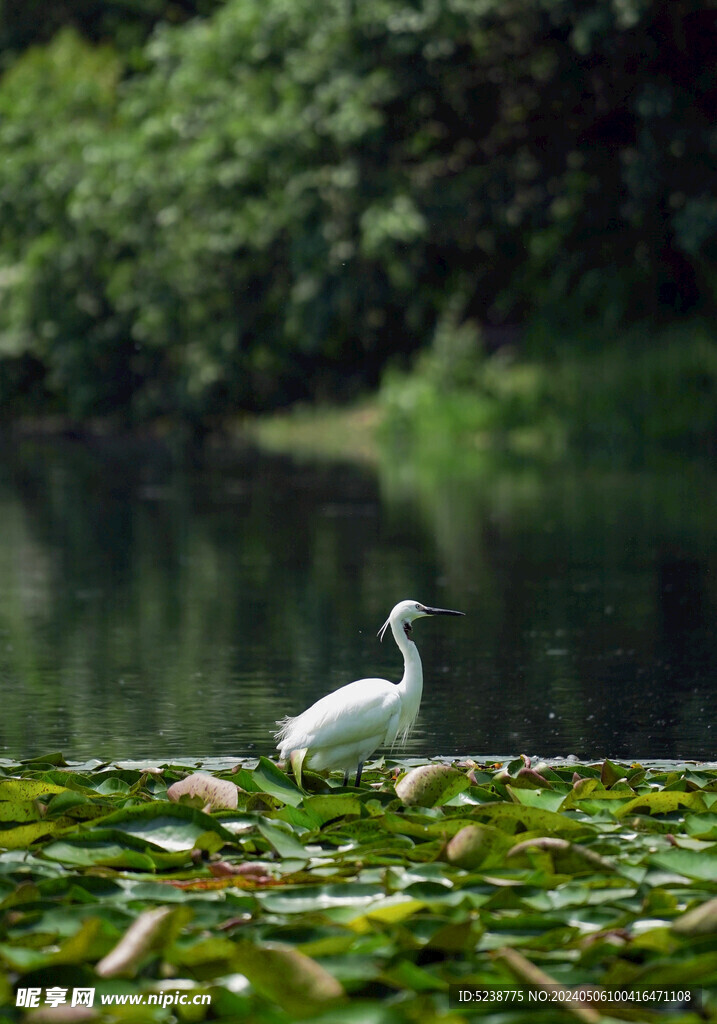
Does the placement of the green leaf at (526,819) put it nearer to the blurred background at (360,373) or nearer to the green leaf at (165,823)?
the green leaf at (165,823)

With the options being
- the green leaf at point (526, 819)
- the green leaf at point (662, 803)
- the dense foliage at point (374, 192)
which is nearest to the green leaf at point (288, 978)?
the green leaf at point (526, 819)

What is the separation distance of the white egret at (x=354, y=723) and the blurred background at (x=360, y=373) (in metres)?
1.47

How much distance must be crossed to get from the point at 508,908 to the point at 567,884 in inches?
12.4

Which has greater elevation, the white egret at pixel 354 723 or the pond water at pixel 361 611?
the white egret at pixel 354 723

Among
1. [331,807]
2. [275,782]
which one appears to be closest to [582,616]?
[275,782]

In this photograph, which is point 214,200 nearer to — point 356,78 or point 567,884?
point 356,78

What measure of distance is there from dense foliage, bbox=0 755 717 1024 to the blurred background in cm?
220

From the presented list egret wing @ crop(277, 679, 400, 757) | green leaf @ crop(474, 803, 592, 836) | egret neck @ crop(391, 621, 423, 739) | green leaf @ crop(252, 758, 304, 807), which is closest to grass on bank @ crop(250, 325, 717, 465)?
egret neck @ crop(391, 621, 423, 739)

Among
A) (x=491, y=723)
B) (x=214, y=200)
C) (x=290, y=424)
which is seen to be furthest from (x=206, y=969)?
(x=290, y=424)

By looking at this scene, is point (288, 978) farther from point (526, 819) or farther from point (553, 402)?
point (553, 402)

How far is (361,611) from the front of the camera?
1391 cm

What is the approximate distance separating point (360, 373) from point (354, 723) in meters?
34.5

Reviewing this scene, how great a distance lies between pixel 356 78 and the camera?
1347 inches

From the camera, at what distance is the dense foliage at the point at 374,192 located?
105 feet
